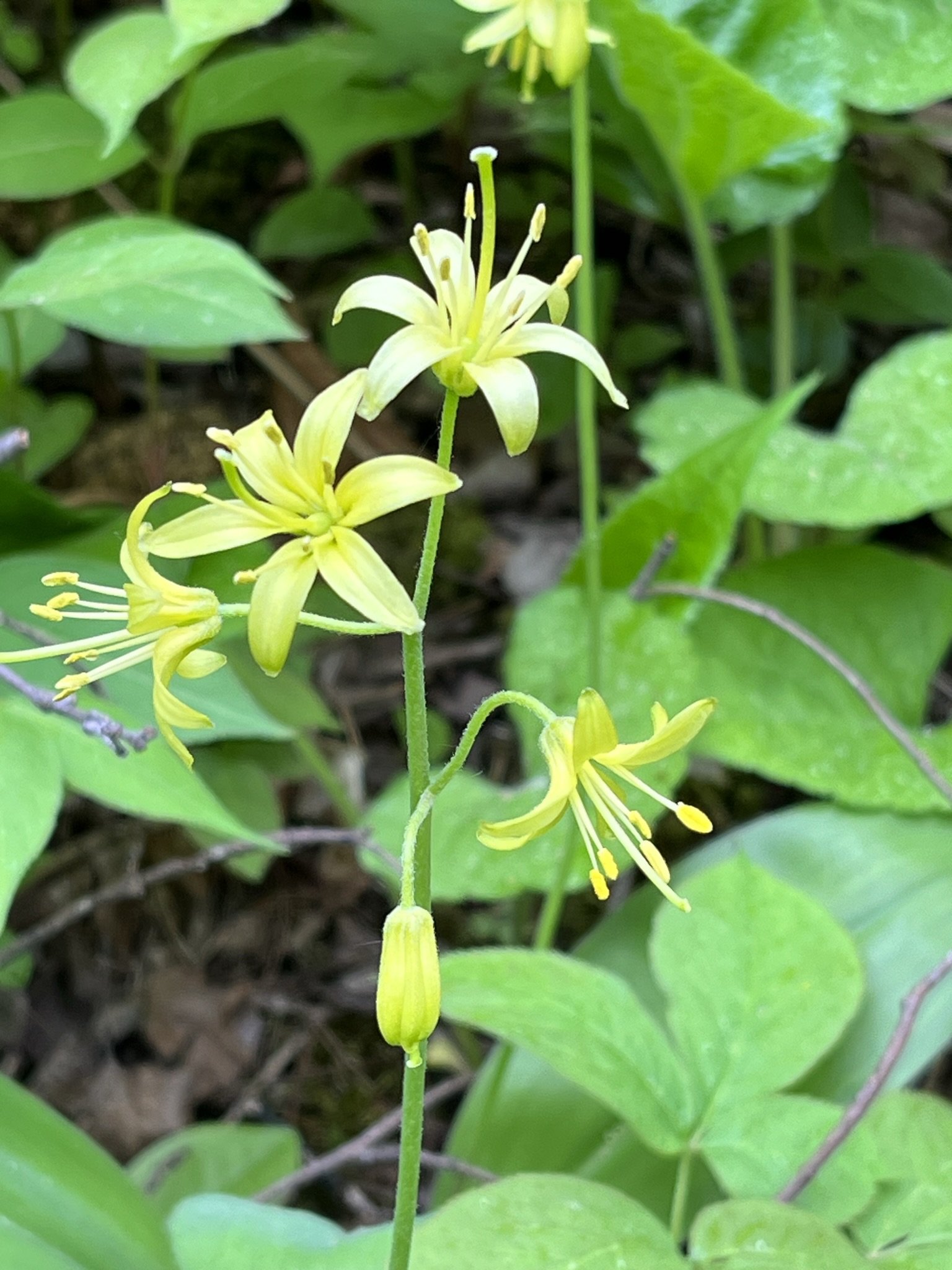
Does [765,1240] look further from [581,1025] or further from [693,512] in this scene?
[693,512]

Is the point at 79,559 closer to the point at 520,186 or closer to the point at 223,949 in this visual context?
the point at 223,949

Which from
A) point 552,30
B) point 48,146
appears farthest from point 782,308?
point 48,146

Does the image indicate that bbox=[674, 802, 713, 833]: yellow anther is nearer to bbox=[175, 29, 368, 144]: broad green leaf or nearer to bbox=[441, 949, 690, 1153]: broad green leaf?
bbox=[441, 949, 690, 1153]: broad green leaf

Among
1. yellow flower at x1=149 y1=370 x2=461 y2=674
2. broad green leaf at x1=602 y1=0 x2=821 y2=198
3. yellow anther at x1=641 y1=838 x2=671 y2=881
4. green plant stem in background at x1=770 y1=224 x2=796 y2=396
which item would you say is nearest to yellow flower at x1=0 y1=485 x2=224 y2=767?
yellow flower at x1=149 y1=370 x2=461 y2=674

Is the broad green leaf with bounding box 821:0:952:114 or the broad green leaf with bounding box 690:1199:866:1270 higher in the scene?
the broad green leaf with bounding box 821:0:952:114

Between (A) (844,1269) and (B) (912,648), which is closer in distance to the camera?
(A) (844,1269)

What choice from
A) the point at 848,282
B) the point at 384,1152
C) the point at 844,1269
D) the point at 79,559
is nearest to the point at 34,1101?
the point at 384,1152
